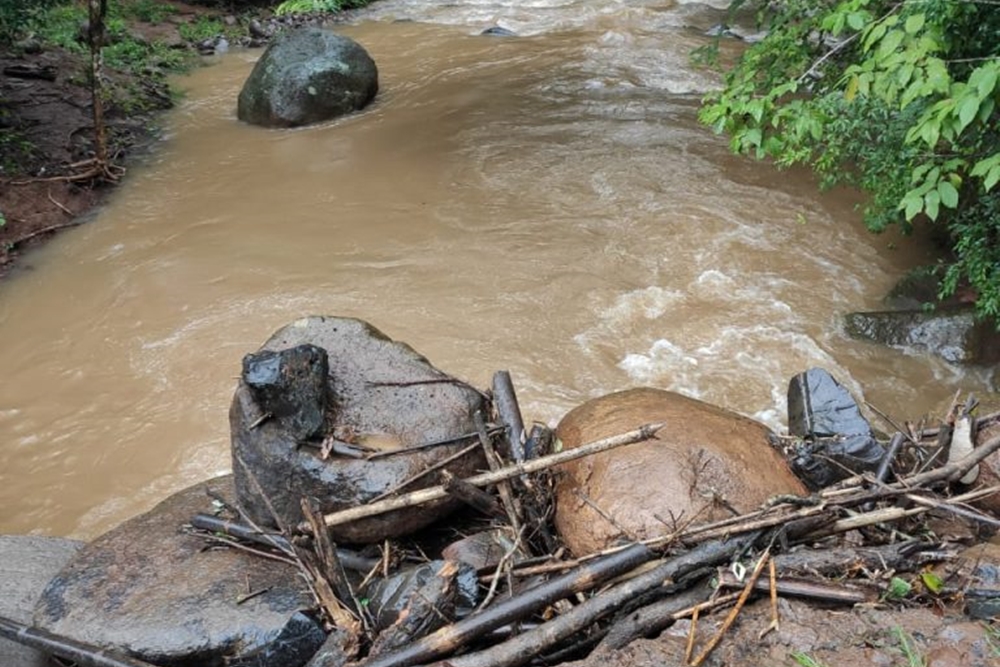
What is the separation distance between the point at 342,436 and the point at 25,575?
1702 mm

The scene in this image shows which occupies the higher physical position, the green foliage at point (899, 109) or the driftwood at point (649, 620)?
the green foliage at point (899, 109)

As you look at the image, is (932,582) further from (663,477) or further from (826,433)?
(826,433)

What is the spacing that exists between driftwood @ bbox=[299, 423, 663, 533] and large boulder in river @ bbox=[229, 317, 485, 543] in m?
0.10

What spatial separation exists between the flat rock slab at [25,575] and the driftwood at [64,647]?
11 cm

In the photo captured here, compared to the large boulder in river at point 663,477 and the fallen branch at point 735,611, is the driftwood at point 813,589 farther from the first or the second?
the large boulder in river at point 663,477

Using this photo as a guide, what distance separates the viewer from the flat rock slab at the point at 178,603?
3.11m

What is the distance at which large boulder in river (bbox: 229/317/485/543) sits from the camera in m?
3.51

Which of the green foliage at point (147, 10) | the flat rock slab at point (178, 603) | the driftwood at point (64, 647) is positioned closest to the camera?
the driftwood at point (64, 647)

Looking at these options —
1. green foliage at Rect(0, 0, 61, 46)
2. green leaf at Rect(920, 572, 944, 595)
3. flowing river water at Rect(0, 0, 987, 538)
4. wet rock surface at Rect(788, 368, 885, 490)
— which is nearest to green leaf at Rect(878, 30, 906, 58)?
wet rock surface at Rect(788, 368, 885, 490)

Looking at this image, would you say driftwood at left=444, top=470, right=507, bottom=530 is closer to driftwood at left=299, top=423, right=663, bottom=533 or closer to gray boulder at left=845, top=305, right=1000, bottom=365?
driftwood at left=299, top=423, right=663, bottom=533

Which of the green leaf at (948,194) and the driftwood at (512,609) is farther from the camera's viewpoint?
the green leaf at (948,194)

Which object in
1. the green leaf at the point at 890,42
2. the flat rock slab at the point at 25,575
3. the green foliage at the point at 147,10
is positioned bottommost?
the flat rock slab at the point at 25,575

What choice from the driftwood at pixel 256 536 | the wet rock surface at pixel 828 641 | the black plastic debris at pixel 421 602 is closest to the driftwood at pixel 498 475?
the driftwood at pixel 256 536

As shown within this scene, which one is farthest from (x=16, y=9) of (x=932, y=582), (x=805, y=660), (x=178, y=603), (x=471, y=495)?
(x=932, y=582)
